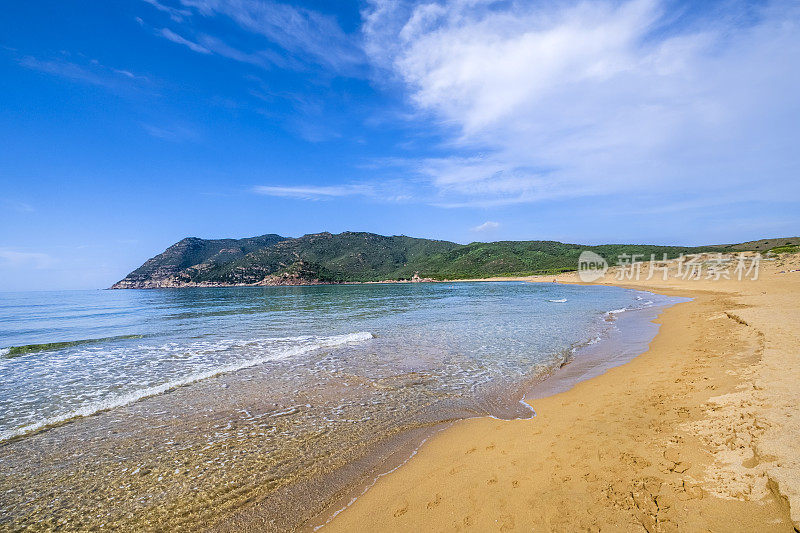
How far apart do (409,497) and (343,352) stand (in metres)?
10.1

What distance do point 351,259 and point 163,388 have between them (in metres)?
144

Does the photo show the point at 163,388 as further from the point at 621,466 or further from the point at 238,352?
the point at 621,466

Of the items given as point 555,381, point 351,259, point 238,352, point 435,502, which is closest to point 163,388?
point 238,352

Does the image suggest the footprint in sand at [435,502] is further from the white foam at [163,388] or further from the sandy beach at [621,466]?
the white foam at [163,388]

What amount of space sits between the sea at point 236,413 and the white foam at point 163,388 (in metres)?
0.05

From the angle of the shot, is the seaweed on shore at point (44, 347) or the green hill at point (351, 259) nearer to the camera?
the seaweed on shore at point (44, 347)

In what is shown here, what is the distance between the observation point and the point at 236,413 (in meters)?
8.15

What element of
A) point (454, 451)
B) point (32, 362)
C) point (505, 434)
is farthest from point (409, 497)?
point (32, 362)

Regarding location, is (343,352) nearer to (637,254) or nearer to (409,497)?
(409,497)

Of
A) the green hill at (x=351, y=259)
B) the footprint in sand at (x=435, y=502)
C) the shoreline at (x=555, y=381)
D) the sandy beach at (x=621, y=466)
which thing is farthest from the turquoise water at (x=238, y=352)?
the green hill at (x=351, y=259)

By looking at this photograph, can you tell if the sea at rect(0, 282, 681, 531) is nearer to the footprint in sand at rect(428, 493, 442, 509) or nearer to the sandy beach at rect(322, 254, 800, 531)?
the sandy beach at rect(322, 254, 800, 531)

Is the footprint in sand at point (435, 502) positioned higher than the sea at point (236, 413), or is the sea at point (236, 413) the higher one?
the footprint in sand at point (435, 502)

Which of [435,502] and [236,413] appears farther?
[236,413]

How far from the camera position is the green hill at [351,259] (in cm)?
12644
